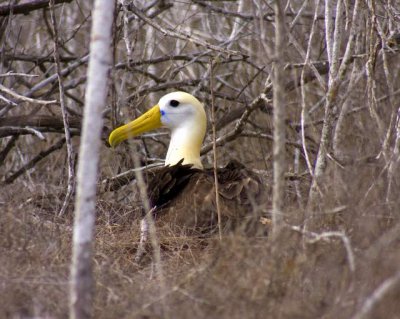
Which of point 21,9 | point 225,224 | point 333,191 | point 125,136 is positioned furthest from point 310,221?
point 21,9

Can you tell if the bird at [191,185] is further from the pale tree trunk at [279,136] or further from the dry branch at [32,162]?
the dry branch at [32,162]

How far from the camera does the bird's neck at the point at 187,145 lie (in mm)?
6480

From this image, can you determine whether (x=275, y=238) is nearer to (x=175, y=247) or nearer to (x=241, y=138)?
(x=175, y=247)

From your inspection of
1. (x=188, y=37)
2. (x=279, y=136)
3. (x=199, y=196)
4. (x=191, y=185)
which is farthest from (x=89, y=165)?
(x=188, y=37)

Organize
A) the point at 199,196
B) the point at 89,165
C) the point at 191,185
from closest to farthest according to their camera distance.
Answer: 1. the point at 89,165
2. the point at 199,196
3. the point at 191,185

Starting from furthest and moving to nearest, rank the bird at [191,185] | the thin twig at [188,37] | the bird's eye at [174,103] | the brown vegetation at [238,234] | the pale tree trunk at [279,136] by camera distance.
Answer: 1. the bird's eye at [174,103]
2. the thin twig at [188,37]
3. the bird at [191,185]
4. the pale tree trunk at [279,136]
5. the brown vegetation at [238,234]

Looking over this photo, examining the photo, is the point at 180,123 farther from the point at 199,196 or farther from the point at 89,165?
the point at 89,165

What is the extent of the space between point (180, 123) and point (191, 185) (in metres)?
1.21

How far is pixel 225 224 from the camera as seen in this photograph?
16.8 feet

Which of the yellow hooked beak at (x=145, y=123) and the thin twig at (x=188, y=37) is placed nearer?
the thin twig at (x=188, y=37)

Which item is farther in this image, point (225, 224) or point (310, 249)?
point (225, 224)

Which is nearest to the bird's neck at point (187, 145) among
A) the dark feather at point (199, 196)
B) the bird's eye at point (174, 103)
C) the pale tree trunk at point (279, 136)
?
the bird's eye at point (174, 103)

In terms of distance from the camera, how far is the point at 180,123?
670cm

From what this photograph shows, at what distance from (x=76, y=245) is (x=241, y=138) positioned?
166 inches
